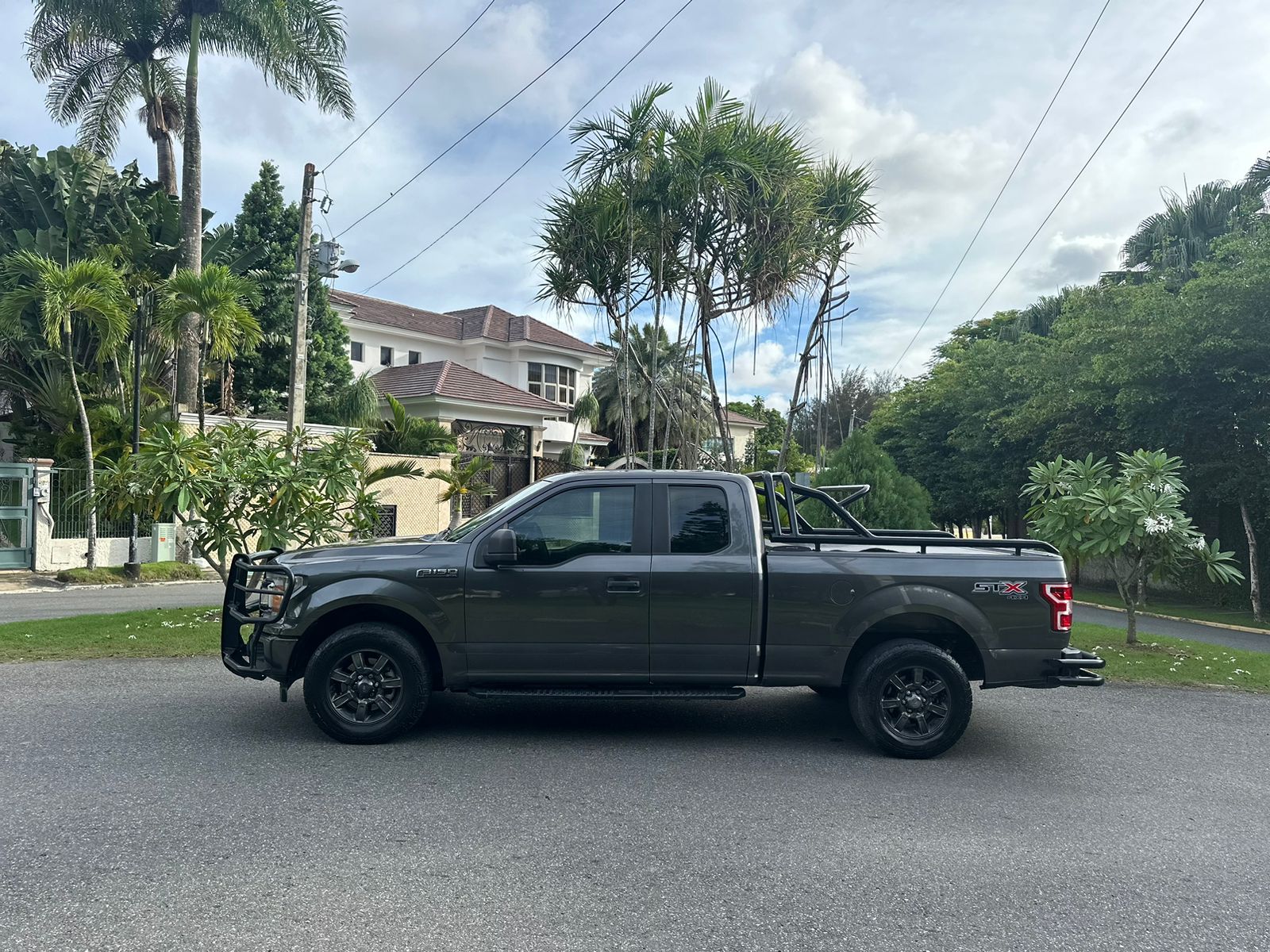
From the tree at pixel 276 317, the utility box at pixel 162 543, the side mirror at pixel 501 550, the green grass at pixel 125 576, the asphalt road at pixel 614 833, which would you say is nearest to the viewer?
the asphalt road at pixel 614 833

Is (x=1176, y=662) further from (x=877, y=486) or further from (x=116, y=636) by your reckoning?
(x=116, y=636)

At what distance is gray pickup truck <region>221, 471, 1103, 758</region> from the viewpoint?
609cm

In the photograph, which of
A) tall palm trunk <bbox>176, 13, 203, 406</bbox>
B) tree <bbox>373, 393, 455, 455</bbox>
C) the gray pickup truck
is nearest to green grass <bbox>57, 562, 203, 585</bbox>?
tall palm trunk <bbox>176, 13, 203, 406</bbox>

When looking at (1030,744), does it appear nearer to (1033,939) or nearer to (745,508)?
(745,508)

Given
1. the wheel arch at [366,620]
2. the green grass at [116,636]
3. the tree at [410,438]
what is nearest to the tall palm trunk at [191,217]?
the tree at [410,438]

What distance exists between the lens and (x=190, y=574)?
19.6 m

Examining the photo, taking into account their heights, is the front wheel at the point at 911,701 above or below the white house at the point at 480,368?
below

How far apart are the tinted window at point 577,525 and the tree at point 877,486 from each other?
915 cm

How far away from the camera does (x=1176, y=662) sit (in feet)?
32.2

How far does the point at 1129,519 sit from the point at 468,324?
121 feet

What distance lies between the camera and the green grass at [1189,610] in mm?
17016

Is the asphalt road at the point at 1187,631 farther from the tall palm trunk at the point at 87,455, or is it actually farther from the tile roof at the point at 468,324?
the tile roof at the point at 468,324

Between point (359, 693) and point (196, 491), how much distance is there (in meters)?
4.96

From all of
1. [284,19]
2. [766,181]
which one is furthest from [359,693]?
[284,19]
